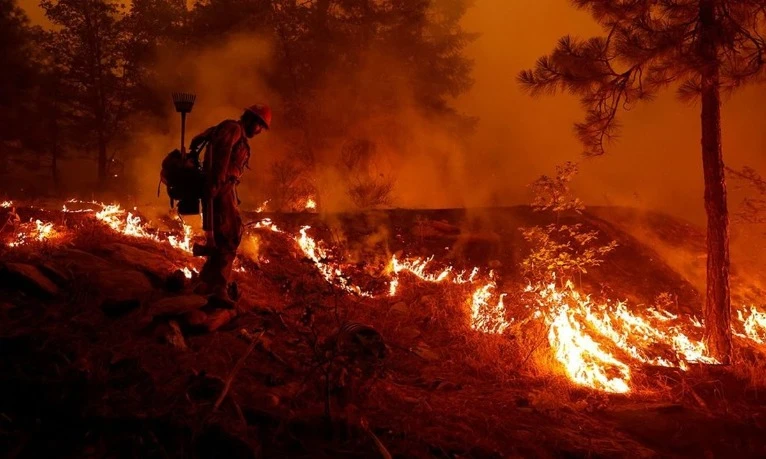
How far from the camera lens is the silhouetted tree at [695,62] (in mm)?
5555

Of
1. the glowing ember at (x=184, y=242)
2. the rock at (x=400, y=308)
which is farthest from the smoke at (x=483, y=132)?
the rock at (x=400, y=308)

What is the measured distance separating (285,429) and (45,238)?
4.40 m

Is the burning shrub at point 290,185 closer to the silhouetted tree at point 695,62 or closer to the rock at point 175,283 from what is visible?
the rock at point 175,283

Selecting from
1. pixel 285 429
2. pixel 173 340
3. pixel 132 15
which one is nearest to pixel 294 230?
pixel 173 340

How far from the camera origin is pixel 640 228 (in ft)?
31.4

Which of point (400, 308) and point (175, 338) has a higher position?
point (400, 308)

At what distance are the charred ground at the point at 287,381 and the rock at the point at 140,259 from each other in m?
0.03

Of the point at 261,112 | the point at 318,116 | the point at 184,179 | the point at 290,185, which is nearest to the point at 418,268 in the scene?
the point at 261,112

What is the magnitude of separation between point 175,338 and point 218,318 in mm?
519

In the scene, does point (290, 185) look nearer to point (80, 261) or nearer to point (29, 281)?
point (80, 261)

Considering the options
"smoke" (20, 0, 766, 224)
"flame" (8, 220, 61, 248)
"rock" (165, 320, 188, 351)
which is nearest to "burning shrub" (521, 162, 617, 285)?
"rock" (165, 320, 188, 351)

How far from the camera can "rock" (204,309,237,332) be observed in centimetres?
480

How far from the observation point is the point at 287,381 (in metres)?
4.13

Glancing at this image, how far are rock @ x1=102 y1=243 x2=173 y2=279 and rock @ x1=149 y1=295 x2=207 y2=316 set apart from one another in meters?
1.01
